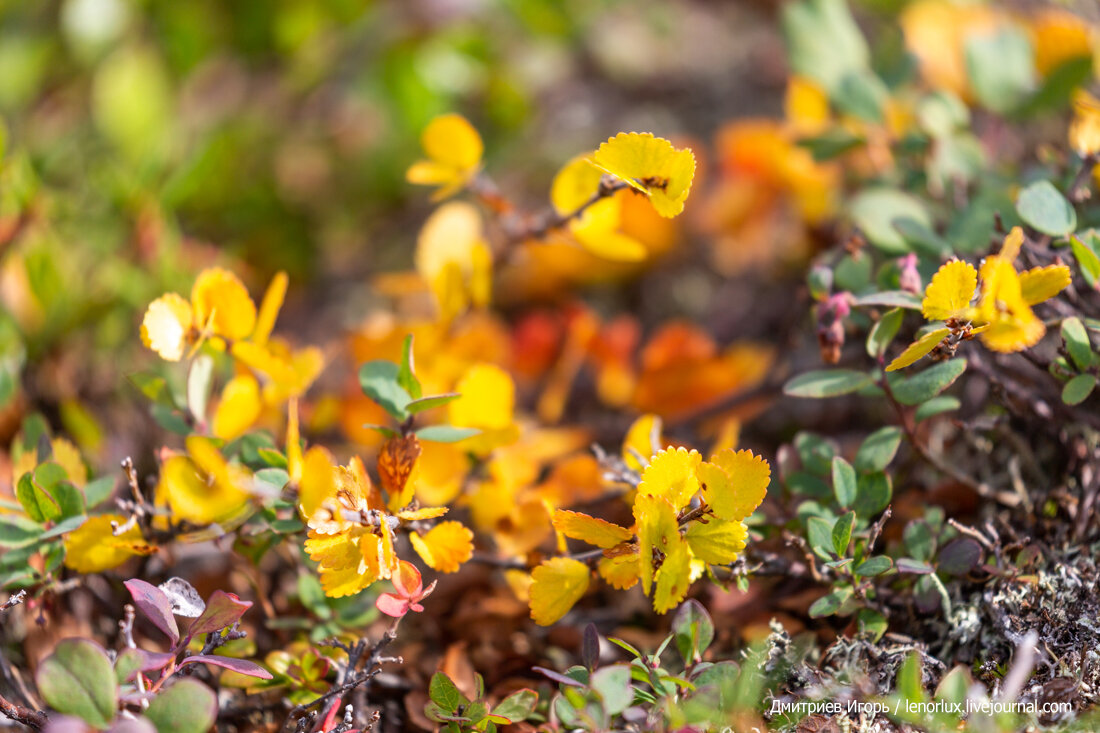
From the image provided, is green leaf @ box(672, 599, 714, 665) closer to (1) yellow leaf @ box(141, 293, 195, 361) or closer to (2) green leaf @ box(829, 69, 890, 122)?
(1) yellow leaf @ box(141, 293, 195, 361)

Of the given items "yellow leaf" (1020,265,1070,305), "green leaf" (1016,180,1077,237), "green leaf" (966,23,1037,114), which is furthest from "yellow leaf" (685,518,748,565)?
"green leaf" (966,23,1037,114)

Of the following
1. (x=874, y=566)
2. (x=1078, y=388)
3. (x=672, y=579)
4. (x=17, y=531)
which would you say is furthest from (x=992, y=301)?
(x=17, y=531)

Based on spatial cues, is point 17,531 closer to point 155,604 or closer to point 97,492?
point 97,492

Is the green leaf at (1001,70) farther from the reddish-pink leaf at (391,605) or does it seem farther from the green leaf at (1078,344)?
the reddish-pink leaf at (391,605)

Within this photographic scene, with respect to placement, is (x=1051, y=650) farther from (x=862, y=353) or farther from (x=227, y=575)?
(x=227, y=575)

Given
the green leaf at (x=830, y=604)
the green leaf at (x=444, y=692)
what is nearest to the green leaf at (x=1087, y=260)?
the green leaf at (x=830, y=604)

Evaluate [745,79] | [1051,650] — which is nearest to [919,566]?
[1051,650]
